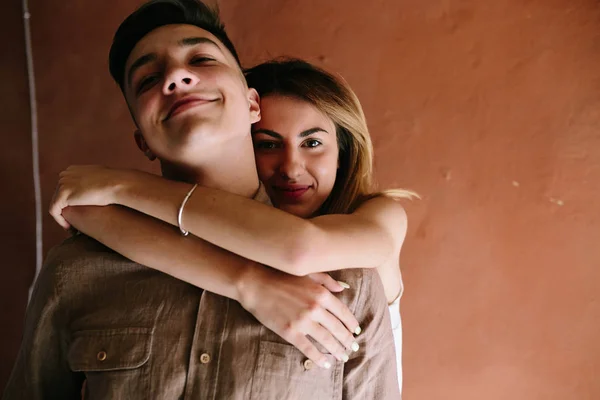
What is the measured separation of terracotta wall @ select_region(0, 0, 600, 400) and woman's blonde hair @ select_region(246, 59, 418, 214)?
0.54 ft

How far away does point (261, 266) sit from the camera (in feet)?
2.65

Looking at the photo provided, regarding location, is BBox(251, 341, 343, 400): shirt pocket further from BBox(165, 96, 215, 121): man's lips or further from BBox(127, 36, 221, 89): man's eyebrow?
BBox(127, 36, 221, 89): man's eyebrow

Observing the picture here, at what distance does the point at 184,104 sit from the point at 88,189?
0.75ft

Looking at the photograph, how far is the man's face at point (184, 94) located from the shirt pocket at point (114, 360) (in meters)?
0.34

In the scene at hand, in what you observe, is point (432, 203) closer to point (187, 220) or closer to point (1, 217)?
point (187, 220)

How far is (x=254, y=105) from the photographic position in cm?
105

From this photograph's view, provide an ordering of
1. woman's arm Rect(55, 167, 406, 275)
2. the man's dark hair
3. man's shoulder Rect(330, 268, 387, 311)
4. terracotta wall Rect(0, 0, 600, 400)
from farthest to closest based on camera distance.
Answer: terracotta wall Rect(0, 0, 600, 400) < the man's dark hair < man's shoulder Rect(330, 268, 387, 311) < woman's arm Rect(55, 167, 406, 275)

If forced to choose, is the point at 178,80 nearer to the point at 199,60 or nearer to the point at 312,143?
the point at 199,60

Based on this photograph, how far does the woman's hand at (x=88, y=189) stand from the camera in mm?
829

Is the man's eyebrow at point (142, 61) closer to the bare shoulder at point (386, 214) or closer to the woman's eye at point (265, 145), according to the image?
the woman's eye at point (265, 145)

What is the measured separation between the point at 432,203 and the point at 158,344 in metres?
0.86

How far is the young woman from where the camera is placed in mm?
746

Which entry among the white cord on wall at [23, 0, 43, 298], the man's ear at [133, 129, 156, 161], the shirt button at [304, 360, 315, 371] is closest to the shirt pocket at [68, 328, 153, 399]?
the shirt button at [304, 360, 315, 371]

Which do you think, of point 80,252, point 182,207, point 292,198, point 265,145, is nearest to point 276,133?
point 265,145
